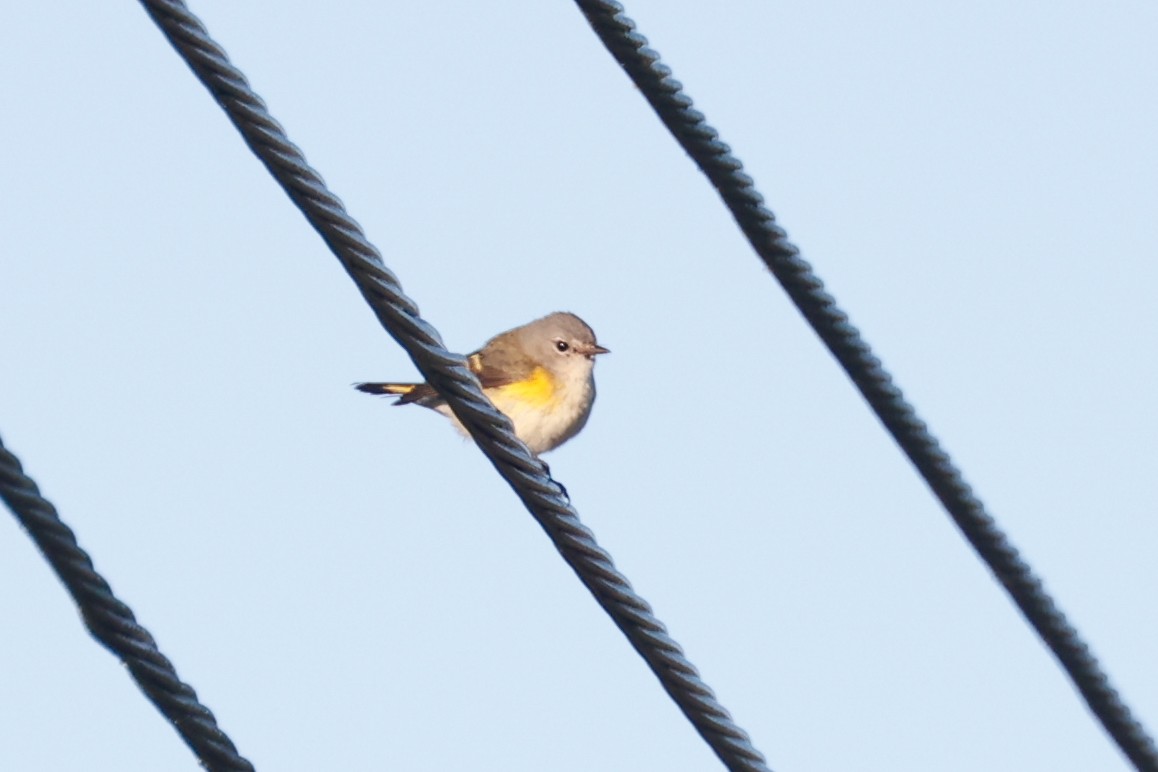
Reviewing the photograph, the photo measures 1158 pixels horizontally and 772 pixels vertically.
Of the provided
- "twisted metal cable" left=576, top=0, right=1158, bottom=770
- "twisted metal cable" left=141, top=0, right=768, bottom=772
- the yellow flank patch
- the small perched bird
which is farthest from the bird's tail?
"twisted metal cable" left=141, top=0, right=768, bottom=772

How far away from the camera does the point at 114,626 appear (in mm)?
2100

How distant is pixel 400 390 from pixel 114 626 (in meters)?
7.27

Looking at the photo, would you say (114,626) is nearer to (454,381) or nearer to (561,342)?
(454,381)

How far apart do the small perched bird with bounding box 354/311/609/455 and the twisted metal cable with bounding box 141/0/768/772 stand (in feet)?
18.8

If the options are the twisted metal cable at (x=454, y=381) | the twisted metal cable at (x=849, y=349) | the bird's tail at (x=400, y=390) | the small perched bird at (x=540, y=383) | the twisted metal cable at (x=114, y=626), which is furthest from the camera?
the bird's tail at (x=400, y=390)

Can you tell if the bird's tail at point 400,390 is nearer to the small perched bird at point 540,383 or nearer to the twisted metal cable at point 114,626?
the small perched bird at point 540,383

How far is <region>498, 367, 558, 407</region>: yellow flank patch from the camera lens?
344 inches

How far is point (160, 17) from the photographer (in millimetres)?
2229

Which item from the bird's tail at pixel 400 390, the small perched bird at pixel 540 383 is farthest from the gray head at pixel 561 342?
the bird's tail at pixel 400 390

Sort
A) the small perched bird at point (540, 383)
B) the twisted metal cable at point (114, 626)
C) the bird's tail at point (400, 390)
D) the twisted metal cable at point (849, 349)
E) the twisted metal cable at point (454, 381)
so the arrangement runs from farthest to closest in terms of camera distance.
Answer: the bird's tail at point (400, 390) → the small perched bird at point (540, 383) → the twisted metal cable at point (849, 349) → the twisted metal cable at point (454, 381) → the twisted metal cable at point (114, 626)

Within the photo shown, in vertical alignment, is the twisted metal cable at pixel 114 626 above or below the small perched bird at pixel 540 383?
below

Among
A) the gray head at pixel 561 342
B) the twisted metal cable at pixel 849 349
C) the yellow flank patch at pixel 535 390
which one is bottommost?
the twisted metal cable at pixel 849 349

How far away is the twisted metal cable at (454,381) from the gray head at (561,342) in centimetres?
A: 637

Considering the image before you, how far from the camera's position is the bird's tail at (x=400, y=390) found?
898cm
